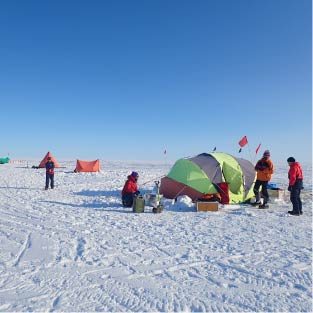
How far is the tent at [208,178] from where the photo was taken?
10570 millimetres

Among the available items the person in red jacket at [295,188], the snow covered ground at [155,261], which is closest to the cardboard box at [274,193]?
the snow covered ground at [155,261]

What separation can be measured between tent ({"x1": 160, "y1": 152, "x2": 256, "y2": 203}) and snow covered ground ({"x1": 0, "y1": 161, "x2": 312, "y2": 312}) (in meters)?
1.75

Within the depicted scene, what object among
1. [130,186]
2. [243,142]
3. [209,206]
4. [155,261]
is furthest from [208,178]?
[155,261]

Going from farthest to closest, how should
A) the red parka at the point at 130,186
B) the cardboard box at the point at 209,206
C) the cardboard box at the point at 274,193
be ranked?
the cardboard box at the point at 274,193 < the red parka at the point at 130,186 < the cardboard box at the point at 209,206

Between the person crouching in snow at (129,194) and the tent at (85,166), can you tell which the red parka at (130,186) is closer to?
the person crouching in snow at (129,194)

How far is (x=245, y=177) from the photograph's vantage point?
1134 cm

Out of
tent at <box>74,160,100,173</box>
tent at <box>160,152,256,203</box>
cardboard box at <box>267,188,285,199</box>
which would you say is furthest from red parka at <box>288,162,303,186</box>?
tent at <box>74,160,100,173</box>

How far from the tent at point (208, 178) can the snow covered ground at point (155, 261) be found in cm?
175

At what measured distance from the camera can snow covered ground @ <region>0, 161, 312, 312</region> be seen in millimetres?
3701

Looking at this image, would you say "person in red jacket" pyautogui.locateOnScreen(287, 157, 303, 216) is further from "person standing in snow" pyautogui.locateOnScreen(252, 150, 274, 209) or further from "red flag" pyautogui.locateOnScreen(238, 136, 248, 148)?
"red flag" pyautogui.locateOnScreen(238, 136, 248, 148)

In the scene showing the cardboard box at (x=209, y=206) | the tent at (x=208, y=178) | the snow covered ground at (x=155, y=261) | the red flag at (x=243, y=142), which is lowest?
the snow covered ground at (x=155, y=261)

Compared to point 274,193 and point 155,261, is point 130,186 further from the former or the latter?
point 274,193

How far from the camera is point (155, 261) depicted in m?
5.02

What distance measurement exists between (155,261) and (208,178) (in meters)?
5.99
